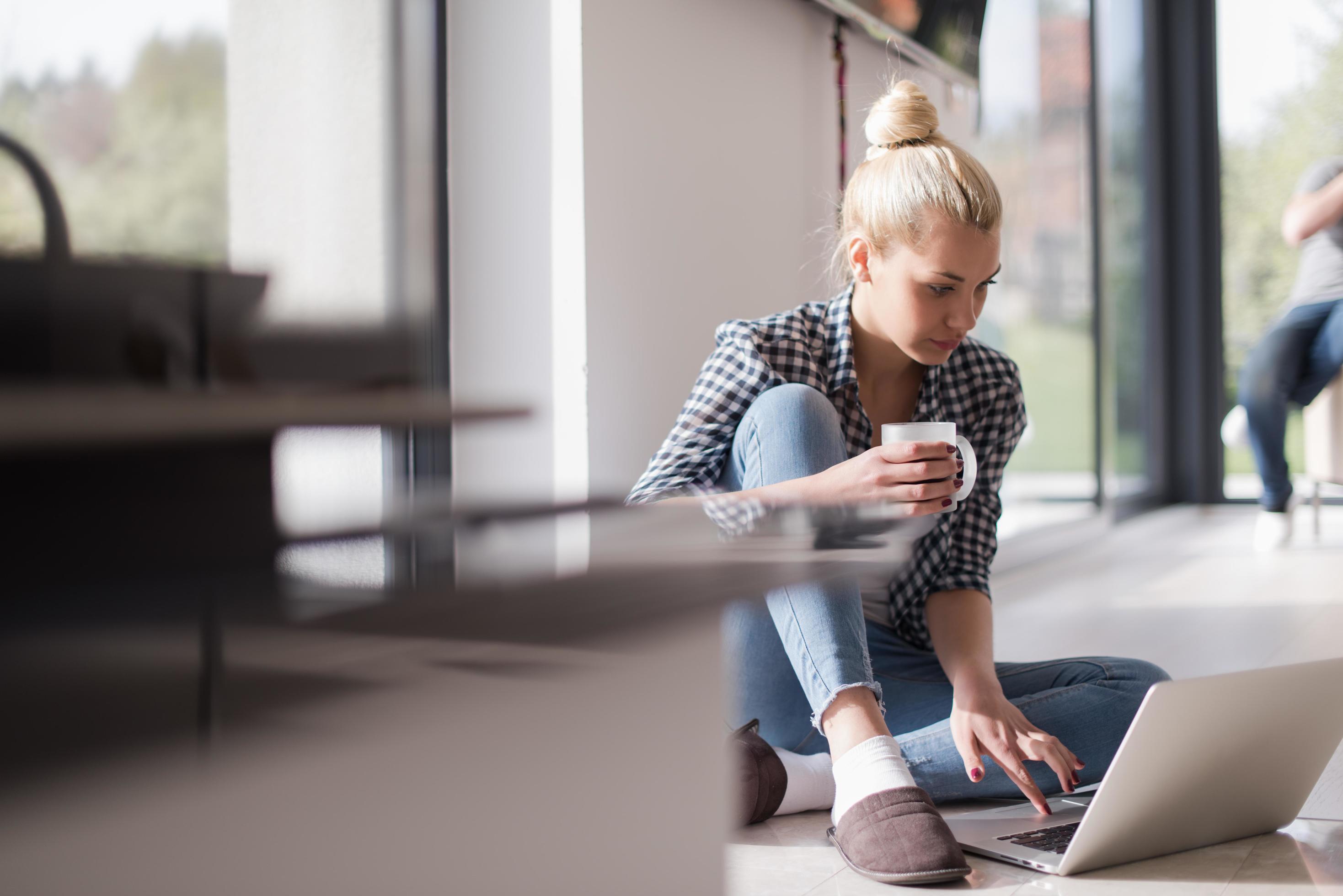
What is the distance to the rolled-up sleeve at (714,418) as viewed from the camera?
125 cm

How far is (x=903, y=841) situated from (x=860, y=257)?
64cm

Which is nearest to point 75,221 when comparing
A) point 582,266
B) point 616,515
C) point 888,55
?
point 616,515

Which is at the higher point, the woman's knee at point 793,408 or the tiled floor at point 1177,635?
the woman's knee at point 793,408

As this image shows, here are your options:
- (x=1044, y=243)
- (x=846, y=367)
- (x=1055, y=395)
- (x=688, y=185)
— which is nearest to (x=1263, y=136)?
(x=1044, y=243)

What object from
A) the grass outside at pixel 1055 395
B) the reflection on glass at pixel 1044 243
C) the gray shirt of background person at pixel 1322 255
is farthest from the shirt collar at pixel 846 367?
the gray shirt of background person at pixel 1322 255

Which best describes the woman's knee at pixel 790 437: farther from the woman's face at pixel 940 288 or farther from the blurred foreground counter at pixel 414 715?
the blurred foreground counter at pixel 414 715

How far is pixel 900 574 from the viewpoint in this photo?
119cm

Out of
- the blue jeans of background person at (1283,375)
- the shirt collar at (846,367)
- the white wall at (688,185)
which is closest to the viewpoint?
the shirt collar at (846,367)

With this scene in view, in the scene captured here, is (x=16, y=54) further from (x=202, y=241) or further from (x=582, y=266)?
(x=582, y=266)

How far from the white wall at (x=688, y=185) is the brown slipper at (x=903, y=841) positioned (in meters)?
0.70

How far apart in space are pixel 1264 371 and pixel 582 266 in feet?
8.73

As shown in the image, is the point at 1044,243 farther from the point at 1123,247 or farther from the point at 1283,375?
the point at 1123,247

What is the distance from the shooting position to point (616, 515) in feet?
0.92

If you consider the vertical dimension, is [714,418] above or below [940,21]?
below
